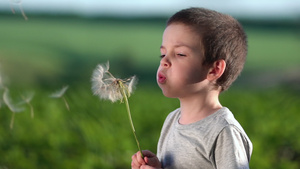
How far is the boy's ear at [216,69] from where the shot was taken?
2.09 m

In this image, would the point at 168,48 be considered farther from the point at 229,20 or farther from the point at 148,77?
the point at 148,77

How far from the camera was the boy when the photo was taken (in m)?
2.02

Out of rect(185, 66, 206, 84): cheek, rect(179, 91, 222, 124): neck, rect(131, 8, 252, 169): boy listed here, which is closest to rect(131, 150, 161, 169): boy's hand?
rect(131, 8, 252, 169): boy

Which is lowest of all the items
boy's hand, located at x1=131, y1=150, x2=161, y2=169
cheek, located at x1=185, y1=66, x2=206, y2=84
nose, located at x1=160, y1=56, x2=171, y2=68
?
boy's hand, located at x1=131, y1=150, x2=161, y2=169

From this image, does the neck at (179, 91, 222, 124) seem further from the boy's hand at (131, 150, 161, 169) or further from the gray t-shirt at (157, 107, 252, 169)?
the boy's hand at (131, 150, 161, 169)

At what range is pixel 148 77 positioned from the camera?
1234 centimetres

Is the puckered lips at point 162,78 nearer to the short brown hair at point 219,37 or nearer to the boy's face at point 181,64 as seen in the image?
the boy's face at point 181,64

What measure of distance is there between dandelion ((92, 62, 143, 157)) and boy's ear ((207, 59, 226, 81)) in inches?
10.2

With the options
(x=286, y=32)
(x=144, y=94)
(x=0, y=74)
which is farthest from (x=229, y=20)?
(x=286, y=32)

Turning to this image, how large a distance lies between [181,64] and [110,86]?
0.27m

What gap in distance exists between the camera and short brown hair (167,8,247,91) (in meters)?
2.07

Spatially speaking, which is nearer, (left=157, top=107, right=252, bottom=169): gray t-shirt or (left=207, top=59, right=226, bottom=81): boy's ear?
(left=157, top=107, right=252, bottom=169): gray t-shirt

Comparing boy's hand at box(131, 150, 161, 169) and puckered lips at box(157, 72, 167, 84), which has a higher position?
puckered lips at box(157, 72, 167, 84)

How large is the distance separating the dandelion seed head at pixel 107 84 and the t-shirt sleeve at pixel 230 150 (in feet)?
1.18
